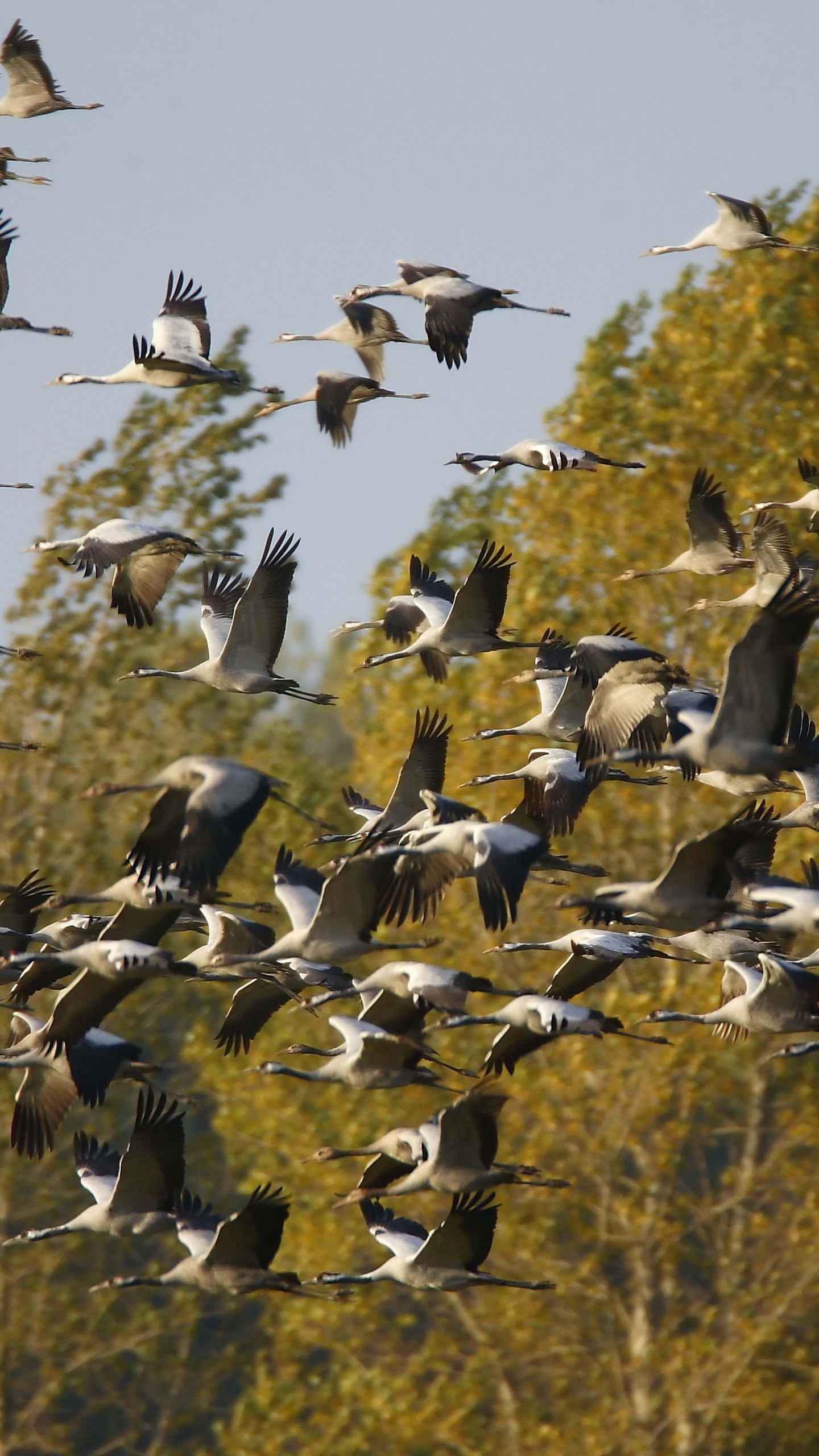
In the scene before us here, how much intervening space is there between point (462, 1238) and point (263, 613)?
3.64m

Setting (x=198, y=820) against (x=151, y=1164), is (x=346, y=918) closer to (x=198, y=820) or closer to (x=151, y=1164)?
(x=198, y=820)

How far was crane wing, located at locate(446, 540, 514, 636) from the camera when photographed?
11.2m

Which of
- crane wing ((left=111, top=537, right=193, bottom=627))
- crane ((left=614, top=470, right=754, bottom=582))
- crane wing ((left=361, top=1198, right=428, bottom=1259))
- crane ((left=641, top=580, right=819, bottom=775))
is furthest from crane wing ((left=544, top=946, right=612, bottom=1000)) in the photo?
crane wing ((left=111, top=537, right=193, bottom=627))

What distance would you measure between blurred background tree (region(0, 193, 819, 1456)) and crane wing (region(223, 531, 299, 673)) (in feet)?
18.5

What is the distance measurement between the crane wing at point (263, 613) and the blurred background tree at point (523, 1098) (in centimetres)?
564

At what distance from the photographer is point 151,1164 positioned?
10.3 meters

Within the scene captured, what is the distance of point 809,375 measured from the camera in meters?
18.6

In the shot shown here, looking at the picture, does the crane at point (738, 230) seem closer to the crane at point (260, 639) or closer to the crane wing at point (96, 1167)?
the crane at point (260, 639)

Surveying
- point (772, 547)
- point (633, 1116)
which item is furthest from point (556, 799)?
point (633, 1116)

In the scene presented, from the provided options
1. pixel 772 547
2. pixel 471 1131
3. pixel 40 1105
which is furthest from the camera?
pixel 772 547

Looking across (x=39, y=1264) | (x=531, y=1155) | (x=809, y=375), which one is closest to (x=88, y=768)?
(x=39, y=1264)

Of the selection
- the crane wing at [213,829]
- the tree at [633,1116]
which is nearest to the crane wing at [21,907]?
the crane wing at [213,829]

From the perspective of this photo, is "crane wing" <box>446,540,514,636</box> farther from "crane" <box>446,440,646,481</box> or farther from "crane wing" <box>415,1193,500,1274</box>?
"crane wing" <box>415,1193,500,1274</box>

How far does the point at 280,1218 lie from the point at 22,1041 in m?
1.83
